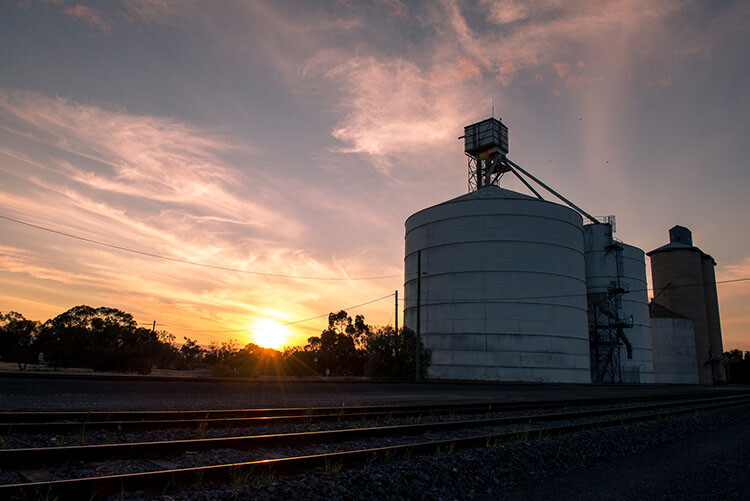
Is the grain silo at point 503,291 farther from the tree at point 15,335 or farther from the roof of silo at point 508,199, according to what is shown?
the tree at point 15,335

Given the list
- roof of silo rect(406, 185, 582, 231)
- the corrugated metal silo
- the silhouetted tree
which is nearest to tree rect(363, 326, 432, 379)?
roof of silo rect(406, 185, 582, 231)

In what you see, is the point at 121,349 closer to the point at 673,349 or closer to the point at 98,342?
the point at 98,342

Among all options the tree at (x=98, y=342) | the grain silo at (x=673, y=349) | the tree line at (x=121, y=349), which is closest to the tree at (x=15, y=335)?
the tree line at (x=121, y=349)

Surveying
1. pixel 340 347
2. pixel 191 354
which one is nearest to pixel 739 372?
pixel 340 347

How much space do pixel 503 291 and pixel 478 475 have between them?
128 ft

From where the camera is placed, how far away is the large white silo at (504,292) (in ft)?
145

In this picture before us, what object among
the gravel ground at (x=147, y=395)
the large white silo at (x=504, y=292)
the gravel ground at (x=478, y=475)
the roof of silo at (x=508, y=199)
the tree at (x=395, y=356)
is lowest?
the gravel ground at (x=478, y=475)

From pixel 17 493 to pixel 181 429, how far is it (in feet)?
18.1

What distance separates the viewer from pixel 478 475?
24.8 ft

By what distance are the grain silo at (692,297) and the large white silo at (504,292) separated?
40063 millimetres

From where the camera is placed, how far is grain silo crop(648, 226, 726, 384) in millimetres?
77875

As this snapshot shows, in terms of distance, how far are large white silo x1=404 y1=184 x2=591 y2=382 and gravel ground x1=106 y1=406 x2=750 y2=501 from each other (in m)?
33.2

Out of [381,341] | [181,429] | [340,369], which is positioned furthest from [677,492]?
[340,369]

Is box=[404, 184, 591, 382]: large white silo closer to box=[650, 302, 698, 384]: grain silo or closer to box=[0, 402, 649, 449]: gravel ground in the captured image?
box=[650, 302, 698, 384]: grain silo
